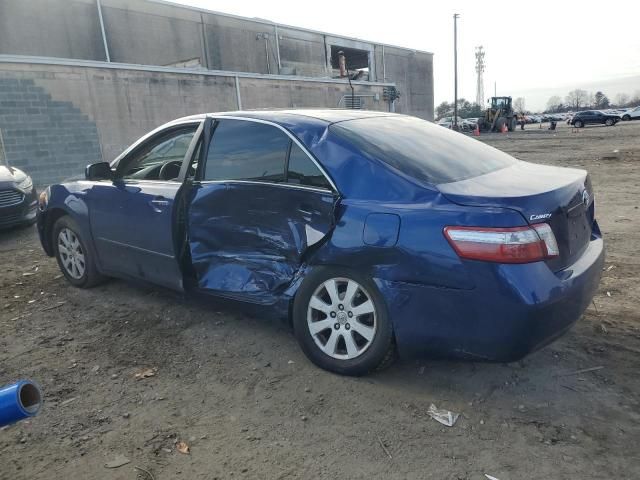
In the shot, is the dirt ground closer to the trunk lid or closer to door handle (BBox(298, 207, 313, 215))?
the trunk lid

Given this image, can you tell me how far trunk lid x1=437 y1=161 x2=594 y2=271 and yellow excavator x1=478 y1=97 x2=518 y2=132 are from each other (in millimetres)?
42554

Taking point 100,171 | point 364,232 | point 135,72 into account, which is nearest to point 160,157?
point 100,171

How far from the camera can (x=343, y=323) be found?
303cm

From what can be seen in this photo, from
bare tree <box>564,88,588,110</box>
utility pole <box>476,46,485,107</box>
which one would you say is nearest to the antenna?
utility pole <box>476,46,485,107</box>

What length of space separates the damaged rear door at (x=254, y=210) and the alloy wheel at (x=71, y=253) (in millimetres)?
1746

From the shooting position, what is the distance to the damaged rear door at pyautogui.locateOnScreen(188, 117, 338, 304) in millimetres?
3152

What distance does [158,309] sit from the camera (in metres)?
4.38

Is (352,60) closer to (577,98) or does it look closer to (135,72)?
(135,72)

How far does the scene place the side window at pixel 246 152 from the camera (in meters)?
3.37

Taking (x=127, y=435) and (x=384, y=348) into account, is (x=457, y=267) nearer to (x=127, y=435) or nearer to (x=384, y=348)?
(x=384, y=348)

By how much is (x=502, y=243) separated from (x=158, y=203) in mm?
2573

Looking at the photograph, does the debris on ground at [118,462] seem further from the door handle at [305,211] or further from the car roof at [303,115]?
the car roof at [303,115]

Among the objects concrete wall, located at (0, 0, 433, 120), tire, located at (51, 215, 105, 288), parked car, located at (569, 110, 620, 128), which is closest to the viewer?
tire, located at (51, 215, 105, 288)

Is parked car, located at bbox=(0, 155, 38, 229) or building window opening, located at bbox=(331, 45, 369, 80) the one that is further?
building window opening, located at bbox=(331, 45, 369, 80)
